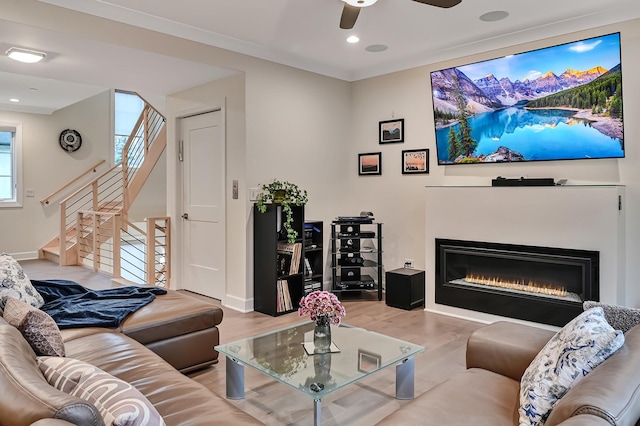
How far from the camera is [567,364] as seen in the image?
1.41 m

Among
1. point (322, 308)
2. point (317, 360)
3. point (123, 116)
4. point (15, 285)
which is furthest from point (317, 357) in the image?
point (123, 116)

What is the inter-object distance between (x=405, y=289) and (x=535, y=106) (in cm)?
212

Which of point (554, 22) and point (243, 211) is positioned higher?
point (554, 22)

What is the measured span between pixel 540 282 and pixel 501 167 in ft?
3.70

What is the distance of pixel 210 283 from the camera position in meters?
4.98

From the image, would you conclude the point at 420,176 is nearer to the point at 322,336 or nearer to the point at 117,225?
the point at 322,336

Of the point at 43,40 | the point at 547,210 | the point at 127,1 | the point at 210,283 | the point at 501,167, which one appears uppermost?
the point at 127,1

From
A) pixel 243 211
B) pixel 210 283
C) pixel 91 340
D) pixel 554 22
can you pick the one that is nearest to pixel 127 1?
pixel 243 211

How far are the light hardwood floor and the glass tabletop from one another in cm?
32

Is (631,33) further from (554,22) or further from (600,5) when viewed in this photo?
(554,22)

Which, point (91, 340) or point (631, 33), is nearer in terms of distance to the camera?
point (91, 340)

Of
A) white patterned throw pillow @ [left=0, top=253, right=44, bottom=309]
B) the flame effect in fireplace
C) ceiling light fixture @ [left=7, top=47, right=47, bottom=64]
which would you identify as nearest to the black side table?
the flame effect in fireplace

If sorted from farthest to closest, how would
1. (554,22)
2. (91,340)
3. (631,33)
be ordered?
(554,22) → (631,33) → (91,340)

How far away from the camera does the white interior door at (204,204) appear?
4.77 metres
